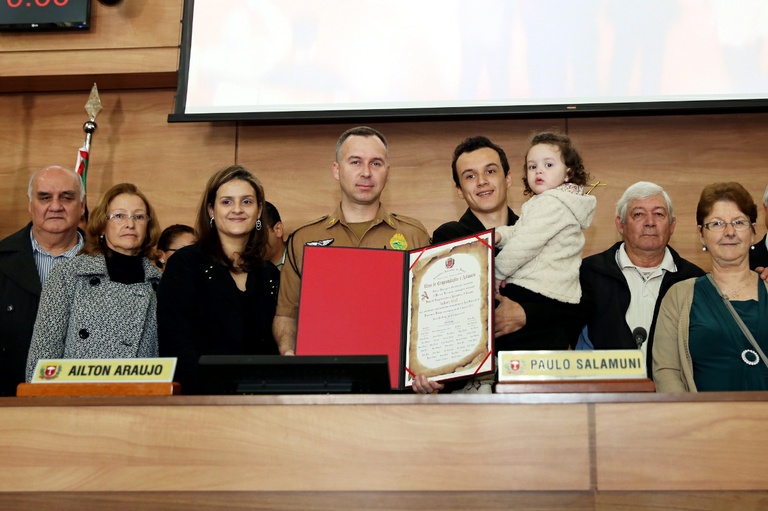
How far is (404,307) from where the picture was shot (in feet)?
8.00

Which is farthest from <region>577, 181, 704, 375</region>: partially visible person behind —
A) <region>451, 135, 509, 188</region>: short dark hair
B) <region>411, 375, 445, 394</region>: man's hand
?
<region>411, 375, 445, 394</region>: man's hand

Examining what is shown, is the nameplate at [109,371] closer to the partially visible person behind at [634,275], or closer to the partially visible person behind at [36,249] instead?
the partially visible person behind at [36,249]

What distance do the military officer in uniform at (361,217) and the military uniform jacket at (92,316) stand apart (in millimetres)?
517

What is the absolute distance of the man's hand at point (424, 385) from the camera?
2.27 meters

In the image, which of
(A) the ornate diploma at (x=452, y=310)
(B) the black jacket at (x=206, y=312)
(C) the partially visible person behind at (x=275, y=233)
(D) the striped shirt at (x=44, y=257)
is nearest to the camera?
(A) the ornate diploma at (x=452, y=310)

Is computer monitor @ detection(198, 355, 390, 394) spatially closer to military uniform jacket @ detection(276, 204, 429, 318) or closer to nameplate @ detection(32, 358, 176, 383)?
nameplate @ detection(32, 358, 176, 383)

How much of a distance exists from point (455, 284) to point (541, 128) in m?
1.99

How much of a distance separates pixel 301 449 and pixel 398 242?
118cm

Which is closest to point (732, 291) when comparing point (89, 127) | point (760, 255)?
point (760, 255)

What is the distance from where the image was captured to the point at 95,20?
445 cm

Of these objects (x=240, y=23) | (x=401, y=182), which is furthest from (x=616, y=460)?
(x=240, y=23)

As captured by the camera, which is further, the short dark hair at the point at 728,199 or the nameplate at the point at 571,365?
the short dark hair at the point at 728,199

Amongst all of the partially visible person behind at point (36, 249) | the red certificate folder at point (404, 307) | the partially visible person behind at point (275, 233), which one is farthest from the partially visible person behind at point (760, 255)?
the partially visible person behind at point (36, 249)

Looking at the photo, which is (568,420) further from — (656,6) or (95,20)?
(95,20)
